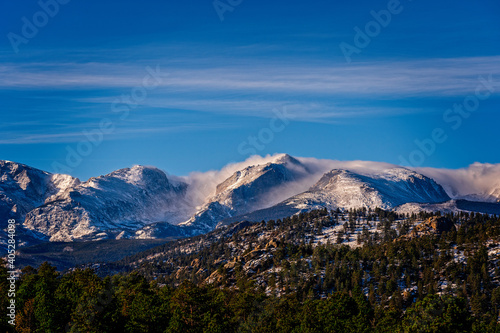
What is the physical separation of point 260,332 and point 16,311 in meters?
75.8

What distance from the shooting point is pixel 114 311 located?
192 metres

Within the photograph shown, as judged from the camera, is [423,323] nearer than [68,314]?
Yes

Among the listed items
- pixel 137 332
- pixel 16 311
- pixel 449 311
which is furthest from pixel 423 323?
pixel 16 311

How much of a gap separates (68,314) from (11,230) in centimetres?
3183

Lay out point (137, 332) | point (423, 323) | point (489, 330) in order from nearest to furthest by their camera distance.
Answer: point (423, 323)
point (489, 330)
point (137, 332)

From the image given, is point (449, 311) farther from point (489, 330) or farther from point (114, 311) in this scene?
point (114, 311)

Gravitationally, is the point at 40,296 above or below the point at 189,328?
above

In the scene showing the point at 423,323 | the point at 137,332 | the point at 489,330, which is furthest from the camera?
the point at 137,332

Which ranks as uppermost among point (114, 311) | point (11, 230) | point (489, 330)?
point (11, 230)

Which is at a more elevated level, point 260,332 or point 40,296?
point 40,296

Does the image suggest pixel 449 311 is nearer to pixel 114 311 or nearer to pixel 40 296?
pixel 114 311

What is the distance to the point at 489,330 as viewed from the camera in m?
A: 181

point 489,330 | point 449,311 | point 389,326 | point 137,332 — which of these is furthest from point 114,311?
point 489,330

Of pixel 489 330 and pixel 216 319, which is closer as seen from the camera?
pixel 489 330
